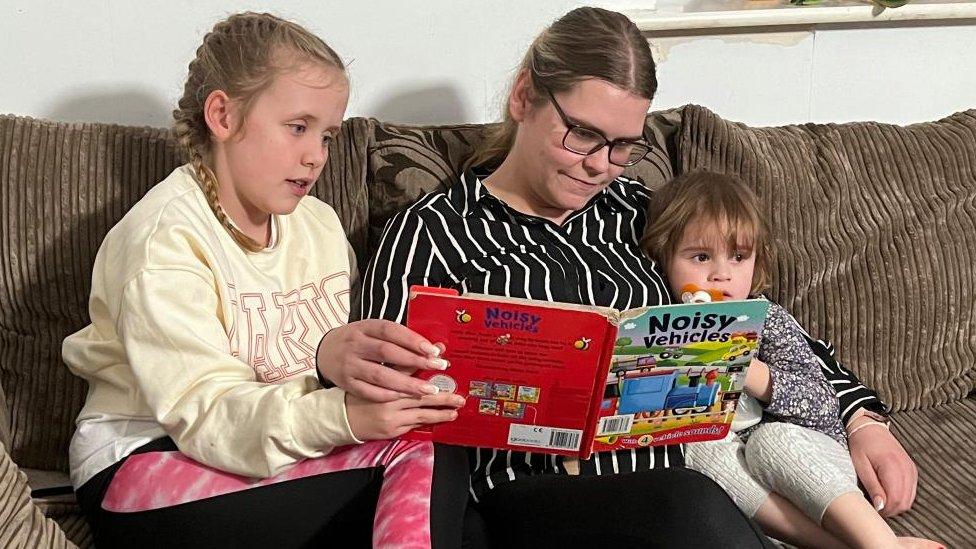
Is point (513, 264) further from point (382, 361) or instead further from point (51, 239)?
point (51, 239)

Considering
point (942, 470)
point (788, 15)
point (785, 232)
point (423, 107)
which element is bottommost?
point (942, 470)

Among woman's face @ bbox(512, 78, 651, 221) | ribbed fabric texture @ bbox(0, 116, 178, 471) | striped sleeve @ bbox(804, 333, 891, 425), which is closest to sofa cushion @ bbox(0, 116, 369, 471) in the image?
ribbed fabric texture @ bbox(0, 116, 178, 471)

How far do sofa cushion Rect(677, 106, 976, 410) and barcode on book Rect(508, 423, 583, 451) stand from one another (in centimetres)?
71

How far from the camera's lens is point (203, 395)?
1258 millimetres

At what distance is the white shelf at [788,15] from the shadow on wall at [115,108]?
0.98m

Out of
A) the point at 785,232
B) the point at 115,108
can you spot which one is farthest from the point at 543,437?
the point at 115,108

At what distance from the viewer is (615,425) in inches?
55.1

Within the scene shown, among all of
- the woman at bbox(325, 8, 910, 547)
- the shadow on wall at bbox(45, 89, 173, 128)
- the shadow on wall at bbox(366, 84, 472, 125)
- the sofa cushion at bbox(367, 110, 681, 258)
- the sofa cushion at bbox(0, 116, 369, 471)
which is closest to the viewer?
the woman at bbox(325, 8, 910, 547)

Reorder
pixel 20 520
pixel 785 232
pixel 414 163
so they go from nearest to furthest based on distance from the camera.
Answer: pixel 20 520 < pixel 414 163 < pixel 785 232

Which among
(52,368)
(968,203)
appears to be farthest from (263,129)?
(968,203)

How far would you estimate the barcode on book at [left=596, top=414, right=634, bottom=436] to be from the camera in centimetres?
139

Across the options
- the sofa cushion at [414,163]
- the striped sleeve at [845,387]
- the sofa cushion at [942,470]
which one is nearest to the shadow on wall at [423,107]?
the sofa cushion at [414,163]

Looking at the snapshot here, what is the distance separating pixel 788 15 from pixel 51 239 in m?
1.52

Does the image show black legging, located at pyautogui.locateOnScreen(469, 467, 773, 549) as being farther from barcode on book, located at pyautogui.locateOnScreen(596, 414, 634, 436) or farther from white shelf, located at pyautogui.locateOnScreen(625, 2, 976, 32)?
white shelf, located at pyautogui.locateOnScreen(625, 2, 976, 32)
